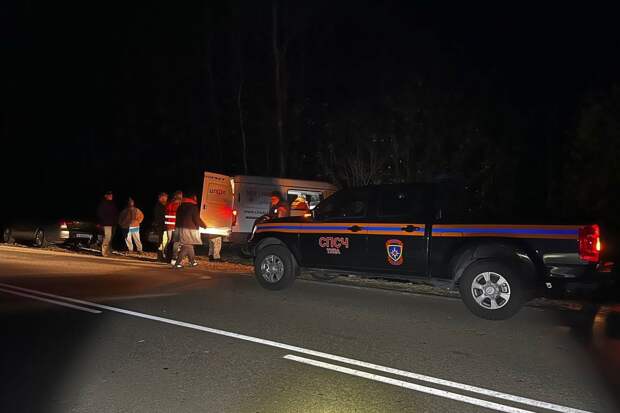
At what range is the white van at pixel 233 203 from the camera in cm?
1363

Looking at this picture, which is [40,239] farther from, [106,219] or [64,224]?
[106,219]

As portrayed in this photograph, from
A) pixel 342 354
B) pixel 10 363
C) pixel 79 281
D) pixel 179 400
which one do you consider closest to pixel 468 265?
pixel 342 354

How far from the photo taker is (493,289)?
720 centimetres

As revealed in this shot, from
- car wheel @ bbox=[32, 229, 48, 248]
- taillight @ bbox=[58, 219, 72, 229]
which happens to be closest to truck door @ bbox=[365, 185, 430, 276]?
taillight @ bbox=[58, 219, 72, 229]

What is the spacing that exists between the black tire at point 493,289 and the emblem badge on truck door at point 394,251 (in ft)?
3.24

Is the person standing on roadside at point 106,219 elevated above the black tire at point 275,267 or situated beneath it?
elevated above

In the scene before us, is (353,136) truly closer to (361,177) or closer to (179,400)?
(361,177)

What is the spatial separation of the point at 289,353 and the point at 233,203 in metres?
8.64

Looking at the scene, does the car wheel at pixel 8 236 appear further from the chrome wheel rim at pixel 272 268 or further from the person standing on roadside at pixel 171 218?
the chrome wheel rim at pixel 272 268

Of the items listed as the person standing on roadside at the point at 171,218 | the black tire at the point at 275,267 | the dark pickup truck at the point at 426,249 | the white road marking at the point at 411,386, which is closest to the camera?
the white road marking at the point at 411,386

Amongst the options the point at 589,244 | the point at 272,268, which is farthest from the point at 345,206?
the point at 589,244

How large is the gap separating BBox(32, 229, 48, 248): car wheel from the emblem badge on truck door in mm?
13328

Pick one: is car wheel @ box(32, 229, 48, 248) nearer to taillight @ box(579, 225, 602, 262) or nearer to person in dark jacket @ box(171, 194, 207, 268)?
person in dark jacket @ box(171, 194, 207, 268)

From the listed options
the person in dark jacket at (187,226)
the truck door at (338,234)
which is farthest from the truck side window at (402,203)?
the person in dark jacket at (187,226)
